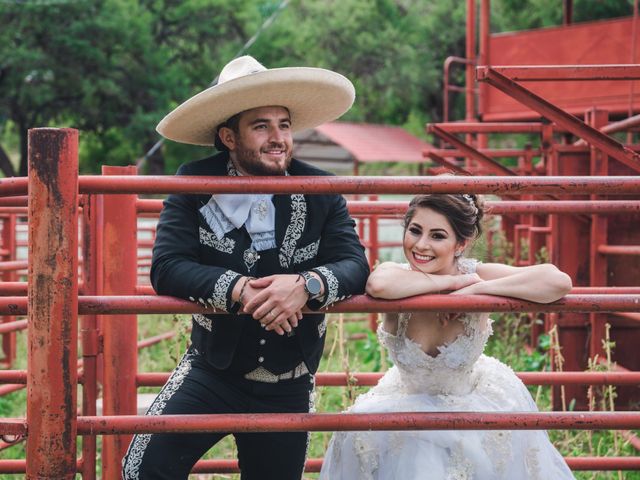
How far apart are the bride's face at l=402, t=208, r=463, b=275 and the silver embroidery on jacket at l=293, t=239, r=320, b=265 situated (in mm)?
260

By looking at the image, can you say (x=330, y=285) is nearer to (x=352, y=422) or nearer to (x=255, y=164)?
(x=352, y=422)

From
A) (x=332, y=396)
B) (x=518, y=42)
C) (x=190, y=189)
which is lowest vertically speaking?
(x=332, y=396)

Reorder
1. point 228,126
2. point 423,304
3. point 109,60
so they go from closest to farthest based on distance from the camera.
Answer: point 423,304 < point 228,126 < point 109,60

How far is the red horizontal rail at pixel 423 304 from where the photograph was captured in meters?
2.18

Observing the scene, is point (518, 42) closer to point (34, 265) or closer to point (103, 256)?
point (103, 256)

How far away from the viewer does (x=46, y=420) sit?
2.12 m

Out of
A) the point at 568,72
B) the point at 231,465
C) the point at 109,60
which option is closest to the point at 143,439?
the point at 231,465

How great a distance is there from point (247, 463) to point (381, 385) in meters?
0.49

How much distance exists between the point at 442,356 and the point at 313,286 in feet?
1.97

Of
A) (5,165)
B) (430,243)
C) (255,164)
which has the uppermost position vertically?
Answer: (5,165)

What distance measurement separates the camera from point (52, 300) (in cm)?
210

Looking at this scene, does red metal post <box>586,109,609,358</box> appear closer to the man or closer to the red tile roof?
the man

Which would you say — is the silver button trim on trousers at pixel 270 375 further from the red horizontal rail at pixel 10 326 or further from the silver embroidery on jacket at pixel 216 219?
the red horizontal rail at pixel 10 326

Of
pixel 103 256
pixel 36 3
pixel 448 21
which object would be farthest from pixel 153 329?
pixel 448 21
